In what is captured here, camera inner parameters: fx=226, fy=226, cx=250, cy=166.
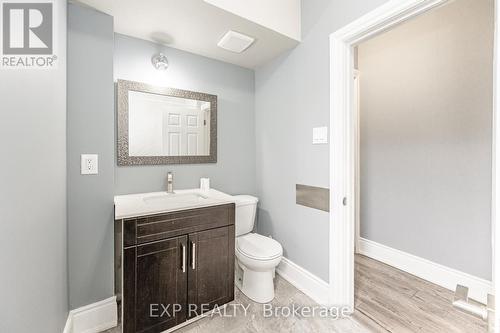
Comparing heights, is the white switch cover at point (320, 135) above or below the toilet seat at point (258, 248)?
above

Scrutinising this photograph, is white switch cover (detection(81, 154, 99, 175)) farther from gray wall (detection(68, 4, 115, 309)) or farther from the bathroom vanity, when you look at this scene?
the bathroom vanity

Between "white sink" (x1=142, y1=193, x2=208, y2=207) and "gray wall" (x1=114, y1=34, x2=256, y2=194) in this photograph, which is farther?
"gray wall" (x1=114, y1=34, x2=256, y2=194)

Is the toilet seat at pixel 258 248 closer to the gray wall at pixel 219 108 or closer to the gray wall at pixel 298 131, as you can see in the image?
the gray wall at pixel 298 131

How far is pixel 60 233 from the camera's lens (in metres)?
1.24

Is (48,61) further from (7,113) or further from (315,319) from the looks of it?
(315,319)

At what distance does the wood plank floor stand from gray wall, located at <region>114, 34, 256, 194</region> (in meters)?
1.44

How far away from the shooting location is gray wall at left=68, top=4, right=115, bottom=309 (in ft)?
4.72

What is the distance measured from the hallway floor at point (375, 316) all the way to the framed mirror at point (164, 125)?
127 cm

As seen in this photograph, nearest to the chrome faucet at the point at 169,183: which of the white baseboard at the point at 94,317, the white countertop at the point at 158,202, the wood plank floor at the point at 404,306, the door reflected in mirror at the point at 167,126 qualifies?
the white countertop at the point at 158,202

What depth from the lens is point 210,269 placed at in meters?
1.63

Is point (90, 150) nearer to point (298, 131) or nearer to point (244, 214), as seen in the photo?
point (244, 214)

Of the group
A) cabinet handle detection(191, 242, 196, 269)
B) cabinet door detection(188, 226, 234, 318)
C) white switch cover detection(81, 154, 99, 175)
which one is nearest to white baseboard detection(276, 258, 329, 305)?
cabinet door detection(188, 226, 234, 318)

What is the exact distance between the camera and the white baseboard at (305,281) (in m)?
1.79

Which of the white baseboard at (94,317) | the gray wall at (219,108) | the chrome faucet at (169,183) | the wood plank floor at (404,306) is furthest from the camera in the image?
the chrome faucet at (169,183)
